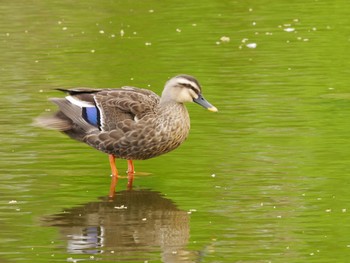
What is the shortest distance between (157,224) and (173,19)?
1278 cm

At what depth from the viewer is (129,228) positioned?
38.2 ft

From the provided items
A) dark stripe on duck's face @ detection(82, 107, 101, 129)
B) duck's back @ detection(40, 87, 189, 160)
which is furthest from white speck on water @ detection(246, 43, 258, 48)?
dark stripe on duck's face @ detection(82, 107, 101, 129)

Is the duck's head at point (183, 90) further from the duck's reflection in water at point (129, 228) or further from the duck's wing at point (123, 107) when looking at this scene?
the duck's reflection in water at point (129, 228)

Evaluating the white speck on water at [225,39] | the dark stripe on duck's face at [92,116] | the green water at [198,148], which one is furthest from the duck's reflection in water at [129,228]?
the white speck on water at [225,39]

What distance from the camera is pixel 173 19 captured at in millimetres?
24266

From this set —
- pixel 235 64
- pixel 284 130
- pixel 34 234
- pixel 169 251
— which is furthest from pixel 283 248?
pixel 235 64

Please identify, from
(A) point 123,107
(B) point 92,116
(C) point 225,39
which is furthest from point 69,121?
(C) point 225,39

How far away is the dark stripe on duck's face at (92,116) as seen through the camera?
1388cm

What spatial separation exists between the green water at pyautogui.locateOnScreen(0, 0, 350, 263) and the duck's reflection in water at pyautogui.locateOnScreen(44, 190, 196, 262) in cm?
2

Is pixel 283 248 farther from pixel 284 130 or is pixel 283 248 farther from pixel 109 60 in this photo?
pixel 109 60

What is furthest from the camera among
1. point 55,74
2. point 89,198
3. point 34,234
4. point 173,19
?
point 173,19

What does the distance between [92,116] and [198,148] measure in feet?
4.76

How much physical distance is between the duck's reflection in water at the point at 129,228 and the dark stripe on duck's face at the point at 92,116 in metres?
1.04

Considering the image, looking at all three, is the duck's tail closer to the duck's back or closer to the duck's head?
the duck's back
